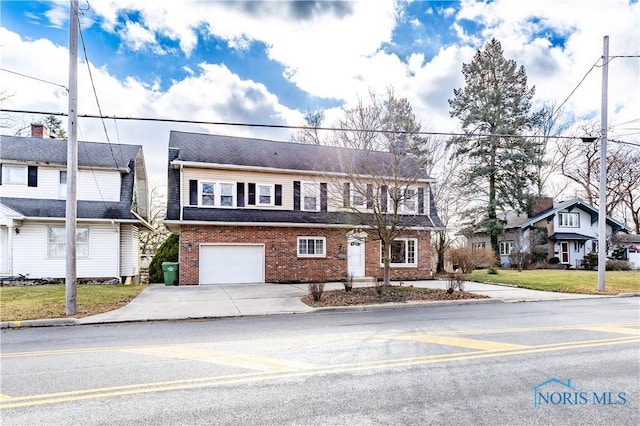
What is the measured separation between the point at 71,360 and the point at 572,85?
61.6ft

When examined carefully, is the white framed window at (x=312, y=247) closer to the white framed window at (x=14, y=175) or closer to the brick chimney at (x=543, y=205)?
the white framed window at (x=14, y=175)

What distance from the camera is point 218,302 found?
12.0 meters

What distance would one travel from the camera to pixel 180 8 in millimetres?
10562

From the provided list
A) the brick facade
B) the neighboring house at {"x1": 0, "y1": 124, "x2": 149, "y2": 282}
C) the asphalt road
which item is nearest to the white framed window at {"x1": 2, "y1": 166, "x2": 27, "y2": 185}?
the neighboring house at {"x1": 0, "y1": 124, "x2": 149, "y2": 282}

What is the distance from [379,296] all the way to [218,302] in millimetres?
5051

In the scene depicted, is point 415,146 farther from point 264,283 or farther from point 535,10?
point 264,283

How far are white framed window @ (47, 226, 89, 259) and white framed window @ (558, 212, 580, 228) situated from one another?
3373cm

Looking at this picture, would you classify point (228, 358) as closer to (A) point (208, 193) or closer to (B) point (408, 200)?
(B) point (408, 200)

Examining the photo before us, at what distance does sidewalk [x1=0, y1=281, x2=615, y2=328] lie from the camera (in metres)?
9.55

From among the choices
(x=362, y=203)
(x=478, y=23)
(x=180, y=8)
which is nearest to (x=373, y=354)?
(x=362, y=203)

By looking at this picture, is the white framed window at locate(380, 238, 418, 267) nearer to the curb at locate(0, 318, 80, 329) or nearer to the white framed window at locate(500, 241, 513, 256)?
the curb at locate(0, 318, 80, 329)

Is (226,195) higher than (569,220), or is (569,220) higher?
(226,195)

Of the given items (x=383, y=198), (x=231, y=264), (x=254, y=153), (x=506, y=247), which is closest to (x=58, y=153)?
(x=254, y=153)

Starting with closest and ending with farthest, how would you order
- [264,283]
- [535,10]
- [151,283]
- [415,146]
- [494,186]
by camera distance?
1. [535,10]
2. [415,146]
3. [264,283]
4. [151,283]
5. [494,186]
